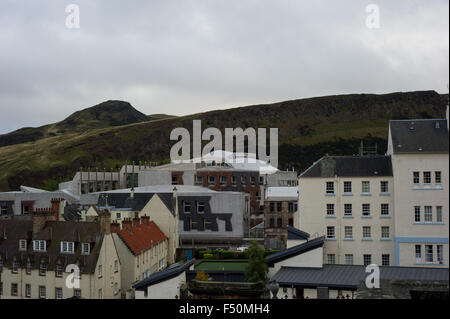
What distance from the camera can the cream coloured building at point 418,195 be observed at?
2275 cm

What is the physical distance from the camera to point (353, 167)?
134 ft

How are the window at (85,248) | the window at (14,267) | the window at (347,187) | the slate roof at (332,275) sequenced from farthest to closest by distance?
the window at (347,187) → the window at (14,267) → the window at (85,248) → the slate roof at (332,275)

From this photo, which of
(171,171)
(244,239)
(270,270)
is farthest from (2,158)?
(270,270)

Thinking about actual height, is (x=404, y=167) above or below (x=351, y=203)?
above

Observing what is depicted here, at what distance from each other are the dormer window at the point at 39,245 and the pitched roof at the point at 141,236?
6.16m

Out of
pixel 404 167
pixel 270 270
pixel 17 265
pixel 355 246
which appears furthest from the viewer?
pixel 355 246

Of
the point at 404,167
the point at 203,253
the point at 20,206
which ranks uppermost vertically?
the point at 404,167

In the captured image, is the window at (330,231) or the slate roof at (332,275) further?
the window at (330,231)

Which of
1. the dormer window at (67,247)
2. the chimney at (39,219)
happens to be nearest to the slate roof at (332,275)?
the dormer window at (67,247)

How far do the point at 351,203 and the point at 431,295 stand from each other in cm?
2961

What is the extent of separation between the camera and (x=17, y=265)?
117 feet

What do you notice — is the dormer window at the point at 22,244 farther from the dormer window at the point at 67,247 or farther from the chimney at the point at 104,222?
the chimney at the point at 104,222

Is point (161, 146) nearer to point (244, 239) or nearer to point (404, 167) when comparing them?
point (244, 239)

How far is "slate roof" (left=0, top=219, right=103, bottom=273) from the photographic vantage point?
1342 inches
